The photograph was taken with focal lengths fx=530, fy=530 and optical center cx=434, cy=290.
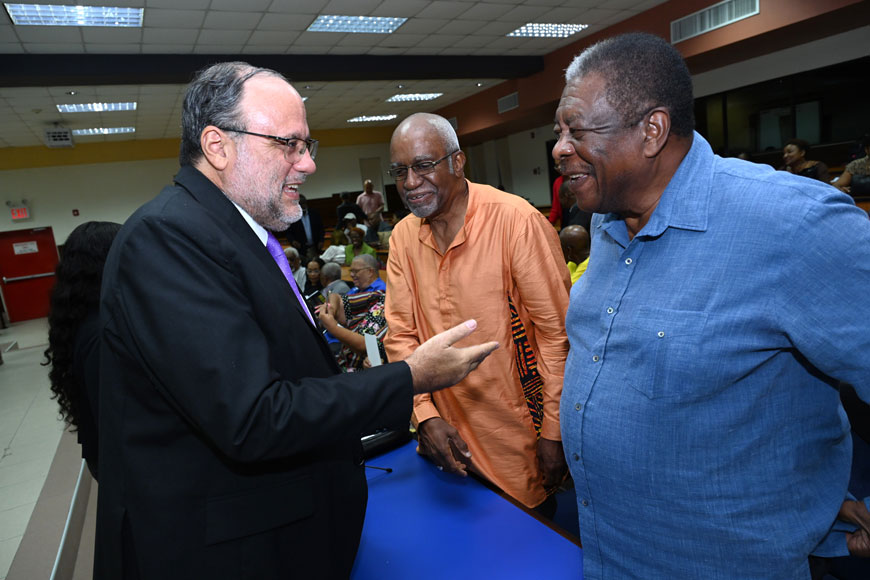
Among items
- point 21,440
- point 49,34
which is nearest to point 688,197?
point 21,440

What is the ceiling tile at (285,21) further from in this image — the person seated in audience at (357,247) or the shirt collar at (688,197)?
the shirt collar at (688,197)

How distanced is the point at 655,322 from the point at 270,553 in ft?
2.58

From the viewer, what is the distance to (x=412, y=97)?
40.0ft

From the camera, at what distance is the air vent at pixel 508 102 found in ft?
35.8

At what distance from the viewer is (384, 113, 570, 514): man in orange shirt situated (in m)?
1.53

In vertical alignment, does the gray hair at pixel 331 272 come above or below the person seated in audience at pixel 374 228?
below

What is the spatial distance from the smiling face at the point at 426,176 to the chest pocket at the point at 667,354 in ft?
2.84

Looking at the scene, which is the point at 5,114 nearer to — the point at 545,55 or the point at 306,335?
the point at 545,55

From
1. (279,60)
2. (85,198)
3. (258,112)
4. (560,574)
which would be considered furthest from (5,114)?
(560,574)

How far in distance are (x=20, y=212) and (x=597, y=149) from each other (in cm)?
1524

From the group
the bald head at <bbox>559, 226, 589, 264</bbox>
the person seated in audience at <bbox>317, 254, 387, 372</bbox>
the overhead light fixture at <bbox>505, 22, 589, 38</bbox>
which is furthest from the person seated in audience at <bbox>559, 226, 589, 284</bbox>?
the overhead light fixture at <bbox>505, 22, 589, 38</bbox>

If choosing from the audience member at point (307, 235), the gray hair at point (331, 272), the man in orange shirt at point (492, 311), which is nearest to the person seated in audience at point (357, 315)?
the gray hair at point (331, 272)

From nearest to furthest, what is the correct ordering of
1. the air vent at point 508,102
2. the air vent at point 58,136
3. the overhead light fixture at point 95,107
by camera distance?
the overhead light fixture at point 95,107 < the air vent at point 58,136 < the air vent at point 508,102

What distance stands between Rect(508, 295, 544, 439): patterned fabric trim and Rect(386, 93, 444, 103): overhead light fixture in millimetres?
11048
